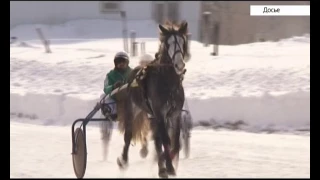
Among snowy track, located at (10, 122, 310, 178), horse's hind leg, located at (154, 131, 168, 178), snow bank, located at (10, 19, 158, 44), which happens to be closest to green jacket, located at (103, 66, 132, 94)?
snowy track, located at (10, 122, 310, 178)

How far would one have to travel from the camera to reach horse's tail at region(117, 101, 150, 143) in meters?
8.35

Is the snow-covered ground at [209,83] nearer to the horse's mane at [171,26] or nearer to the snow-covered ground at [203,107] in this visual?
the snow-covered ground at [203,107]

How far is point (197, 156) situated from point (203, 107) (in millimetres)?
4425

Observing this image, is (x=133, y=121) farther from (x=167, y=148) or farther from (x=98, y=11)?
(x=98, y=11)

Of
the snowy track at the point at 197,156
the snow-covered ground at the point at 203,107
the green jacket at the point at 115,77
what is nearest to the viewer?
the snowy track at the point at 197,156

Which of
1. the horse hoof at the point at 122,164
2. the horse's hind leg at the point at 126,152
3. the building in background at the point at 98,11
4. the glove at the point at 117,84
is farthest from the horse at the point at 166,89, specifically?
the building in background at the point at 98,11

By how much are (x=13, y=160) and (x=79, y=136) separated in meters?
1.45

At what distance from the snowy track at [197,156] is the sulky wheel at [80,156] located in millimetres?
160

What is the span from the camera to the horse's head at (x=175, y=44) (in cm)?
713

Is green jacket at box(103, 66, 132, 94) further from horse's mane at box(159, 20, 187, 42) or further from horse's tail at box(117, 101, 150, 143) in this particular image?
horse's mane at box(159, 20, 187, 42)

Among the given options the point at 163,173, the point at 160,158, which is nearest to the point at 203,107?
the point at 160,158

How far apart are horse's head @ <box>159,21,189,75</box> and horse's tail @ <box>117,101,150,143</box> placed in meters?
1.17

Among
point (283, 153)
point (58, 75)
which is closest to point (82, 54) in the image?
point (58, 75)

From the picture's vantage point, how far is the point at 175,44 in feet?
23.8
